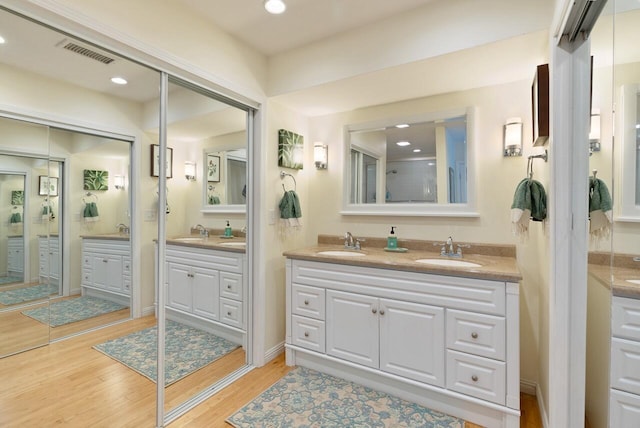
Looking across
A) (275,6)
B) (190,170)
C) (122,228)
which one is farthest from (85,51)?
(275,6)

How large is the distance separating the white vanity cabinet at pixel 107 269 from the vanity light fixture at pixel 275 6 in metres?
1.71

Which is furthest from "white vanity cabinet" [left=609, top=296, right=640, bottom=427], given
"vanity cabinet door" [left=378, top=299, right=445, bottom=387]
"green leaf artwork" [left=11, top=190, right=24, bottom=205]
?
"green leaf artwork" [left=11, top=190, right=24, bottom=205]

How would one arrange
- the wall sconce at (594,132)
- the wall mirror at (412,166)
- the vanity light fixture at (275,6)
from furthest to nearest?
the wall mirror at (412,166)
the vanity light fixture at (275,6)
the wall sconce at (594,132)

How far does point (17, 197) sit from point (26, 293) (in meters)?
0.52

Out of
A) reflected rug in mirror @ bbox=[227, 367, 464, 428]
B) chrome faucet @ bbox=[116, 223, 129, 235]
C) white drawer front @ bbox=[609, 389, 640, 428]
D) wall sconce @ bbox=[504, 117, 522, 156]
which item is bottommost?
reflected rug in mirror @ bbox=[227, 367, 464, 428]

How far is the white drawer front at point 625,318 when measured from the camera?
2.92 feet

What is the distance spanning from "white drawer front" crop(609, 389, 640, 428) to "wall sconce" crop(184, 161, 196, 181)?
2330mm

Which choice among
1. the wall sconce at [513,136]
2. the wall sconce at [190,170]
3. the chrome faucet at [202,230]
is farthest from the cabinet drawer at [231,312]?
the wall sconce at [513,136]

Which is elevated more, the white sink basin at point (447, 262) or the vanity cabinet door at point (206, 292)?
the white sink basin at point (447, 262)

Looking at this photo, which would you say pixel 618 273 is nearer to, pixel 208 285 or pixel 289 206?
pixel 289 206

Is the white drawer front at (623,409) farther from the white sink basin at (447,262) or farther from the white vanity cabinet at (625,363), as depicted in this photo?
the white sink basin at (447,262)

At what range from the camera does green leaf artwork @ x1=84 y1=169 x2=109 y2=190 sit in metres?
1.73

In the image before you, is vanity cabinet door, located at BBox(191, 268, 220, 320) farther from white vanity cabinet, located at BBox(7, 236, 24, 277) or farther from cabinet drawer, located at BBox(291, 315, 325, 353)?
white vanity cabinet, located at BBox(7, 236, 24, 277)

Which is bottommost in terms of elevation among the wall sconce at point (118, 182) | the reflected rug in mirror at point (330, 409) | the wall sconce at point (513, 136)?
the reflected rug in mirror at point (330, 409)
